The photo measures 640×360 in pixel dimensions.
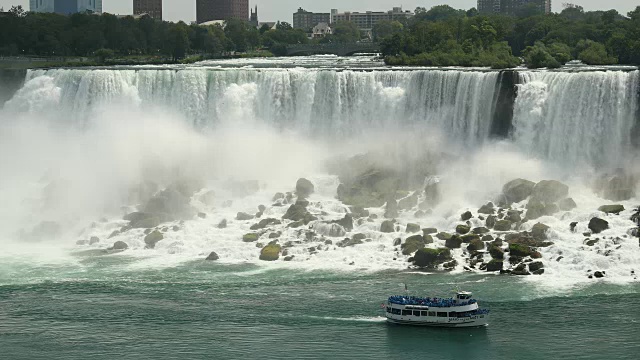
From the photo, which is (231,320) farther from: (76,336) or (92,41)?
(92,41)

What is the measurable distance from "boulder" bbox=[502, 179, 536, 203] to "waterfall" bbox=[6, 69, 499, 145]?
241 inches

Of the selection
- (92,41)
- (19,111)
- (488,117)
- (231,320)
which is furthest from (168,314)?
(92,41)

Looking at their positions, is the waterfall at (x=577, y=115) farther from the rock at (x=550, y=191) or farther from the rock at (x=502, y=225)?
the rock at (x=502, y=225)

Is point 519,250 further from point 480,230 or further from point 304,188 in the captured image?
point 304,188

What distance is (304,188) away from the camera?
5300cm

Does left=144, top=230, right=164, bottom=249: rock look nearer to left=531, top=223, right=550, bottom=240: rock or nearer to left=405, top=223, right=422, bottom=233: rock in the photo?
left=405, top=223, right=422, bottom=233: rock

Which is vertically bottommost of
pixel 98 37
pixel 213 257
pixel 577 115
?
pixel 213 257

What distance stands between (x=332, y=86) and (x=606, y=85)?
46.7 feet

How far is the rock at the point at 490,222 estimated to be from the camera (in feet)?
154

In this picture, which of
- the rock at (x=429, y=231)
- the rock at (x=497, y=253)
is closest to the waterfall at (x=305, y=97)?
the rock at (x=429, y=231)

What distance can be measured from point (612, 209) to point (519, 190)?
14.1 feet

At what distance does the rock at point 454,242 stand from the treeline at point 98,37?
2230 inches

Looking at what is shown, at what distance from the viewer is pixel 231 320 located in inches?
1459

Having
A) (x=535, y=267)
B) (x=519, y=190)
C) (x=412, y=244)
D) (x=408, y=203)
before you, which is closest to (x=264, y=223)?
(x=408, y=203)
